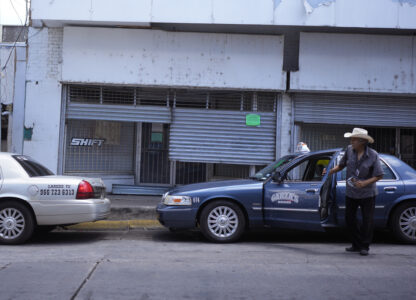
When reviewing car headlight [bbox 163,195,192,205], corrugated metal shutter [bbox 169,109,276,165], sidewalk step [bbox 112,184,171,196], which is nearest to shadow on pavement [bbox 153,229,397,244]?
car headlight [bbox 163,195,192,205]

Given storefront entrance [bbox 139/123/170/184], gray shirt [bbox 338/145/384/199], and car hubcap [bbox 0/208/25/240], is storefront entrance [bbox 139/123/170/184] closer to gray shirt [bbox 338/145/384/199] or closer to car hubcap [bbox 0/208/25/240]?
car hubcap [bbox 0/208/25/240]

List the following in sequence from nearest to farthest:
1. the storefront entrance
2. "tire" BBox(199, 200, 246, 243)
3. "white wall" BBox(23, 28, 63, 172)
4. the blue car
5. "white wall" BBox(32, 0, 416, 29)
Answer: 1. the blue car
2. "tire" BBox(199, 200, 246, 243)
3. "white wall" BBox(32, 0, 416, 29)
4. "white wall" BBox(23, 28, 63, 172)
5. the storefront entrance

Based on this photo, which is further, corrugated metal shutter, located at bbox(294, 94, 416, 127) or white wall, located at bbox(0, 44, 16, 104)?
white wall, located at bbox(0, 44, 16, 104)

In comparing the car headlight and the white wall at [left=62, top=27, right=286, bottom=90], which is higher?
the white wall at [left=62, top=27, right=286, bottom=90]

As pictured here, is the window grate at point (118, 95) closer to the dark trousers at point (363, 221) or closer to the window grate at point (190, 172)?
the window grate at point (190, 172)

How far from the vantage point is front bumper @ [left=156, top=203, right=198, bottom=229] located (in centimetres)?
723

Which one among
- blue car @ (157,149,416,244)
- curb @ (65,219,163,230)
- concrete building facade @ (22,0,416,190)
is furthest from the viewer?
concrete building facade @ (22,0,416,190)

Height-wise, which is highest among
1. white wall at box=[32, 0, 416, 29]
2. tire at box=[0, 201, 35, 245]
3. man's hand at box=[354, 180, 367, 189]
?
white wall at box=[32, 0, 416, 29]

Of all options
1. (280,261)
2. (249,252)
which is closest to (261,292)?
(280,261)

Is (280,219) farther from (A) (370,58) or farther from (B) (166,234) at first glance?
(A) (370,58)

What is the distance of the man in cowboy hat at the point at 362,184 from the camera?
6258 millimetres

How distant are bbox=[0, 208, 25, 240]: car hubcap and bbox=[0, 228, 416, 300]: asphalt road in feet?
0.90

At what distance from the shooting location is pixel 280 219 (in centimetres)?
719

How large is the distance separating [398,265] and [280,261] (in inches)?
54.5
